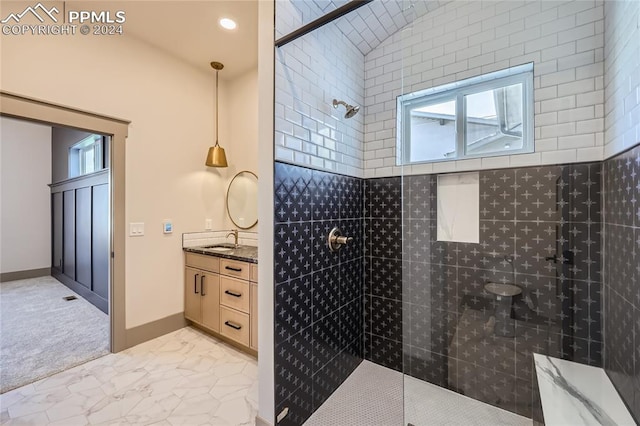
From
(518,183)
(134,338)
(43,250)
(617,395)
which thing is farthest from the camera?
(43,250)

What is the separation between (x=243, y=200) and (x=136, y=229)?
1052 millimetres

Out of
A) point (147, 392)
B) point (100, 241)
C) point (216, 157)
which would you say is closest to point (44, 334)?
point (100, 241)

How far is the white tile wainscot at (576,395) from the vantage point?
112 centimetres

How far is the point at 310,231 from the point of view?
1.70 meters

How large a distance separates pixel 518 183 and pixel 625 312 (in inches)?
31.1

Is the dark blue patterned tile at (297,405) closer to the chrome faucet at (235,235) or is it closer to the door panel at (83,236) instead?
the chrome faucet at (235,235)

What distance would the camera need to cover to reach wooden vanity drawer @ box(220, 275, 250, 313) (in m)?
2.22

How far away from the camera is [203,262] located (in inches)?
103

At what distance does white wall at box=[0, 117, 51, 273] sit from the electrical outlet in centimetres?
407

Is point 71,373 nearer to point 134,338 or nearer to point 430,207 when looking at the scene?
point 134,338

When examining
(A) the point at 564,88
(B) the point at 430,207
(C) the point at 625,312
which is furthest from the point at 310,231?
(A) the point at 564,88

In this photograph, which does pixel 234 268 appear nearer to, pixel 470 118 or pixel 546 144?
pixel 470 118

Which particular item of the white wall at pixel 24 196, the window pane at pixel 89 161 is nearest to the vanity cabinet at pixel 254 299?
the window pane at pixel 89 161

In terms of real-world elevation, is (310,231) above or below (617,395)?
above
